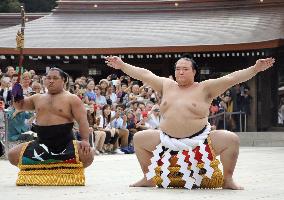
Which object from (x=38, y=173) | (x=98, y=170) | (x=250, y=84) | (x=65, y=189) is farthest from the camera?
(x=250, y=84)

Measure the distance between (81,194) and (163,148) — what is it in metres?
1.12

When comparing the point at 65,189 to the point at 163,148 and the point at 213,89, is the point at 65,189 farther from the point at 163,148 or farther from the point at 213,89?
the point at 213,89

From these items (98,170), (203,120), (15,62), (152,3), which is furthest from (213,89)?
(152,3)

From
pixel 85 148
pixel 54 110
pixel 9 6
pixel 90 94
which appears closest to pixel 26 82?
pixel 90 94

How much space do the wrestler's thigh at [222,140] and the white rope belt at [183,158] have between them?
0.27 feet

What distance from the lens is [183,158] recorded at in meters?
7.79

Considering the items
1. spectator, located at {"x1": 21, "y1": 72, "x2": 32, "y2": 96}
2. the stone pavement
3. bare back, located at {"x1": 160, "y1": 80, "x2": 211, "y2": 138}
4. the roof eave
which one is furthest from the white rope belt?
the roof eave

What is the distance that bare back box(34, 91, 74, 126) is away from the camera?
8.38 m

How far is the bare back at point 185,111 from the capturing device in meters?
7.80

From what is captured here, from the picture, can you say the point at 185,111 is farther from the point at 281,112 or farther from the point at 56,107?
the point at 281,112

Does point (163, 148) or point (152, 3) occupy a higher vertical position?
point (152, 3)

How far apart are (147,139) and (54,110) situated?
103cm

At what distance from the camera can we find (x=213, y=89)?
25.9 feet

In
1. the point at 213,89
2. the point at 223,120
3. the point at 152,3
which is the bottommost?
the point at 223,120
